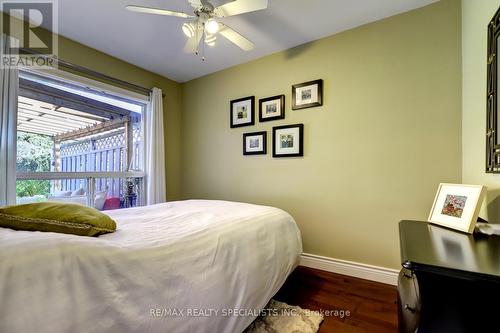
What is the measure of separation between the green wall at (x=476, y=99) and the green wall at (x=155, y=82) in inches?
134

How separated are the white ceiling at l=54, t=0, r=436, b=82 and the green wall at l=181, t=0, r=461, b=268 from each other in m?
0.15

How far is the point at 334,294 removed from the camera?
77.7 inches

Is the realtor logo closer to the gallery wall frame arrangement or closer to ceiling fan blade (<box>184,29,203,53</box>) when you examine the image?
ceiling fan blade (<box>184,29,203,53</box>)

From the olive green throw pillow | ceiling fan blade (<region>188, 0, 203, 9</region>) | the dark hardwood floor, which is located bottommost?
the dark hardwood floor

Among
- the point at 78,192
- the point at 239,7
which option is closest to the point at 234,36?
the point at 239,7

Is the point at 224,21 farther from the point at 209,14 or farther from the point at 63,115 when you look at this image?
the point at 63,115

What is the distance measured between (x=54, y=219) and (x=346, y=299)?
205 centimetres

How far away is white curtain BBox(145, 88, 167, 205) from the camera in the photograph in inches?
125

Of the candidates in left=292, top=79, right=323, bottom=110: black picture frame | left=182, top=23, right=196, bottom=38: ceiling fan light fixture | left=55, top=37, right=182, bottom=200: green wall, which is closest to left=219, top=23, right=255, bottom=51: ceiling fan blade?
left=182, top=23, right=196, bottom=38: ceiling fan light fixture

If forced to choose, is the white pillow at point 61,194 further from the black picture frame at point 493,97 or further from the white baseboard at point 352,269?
the black picture frame at point 493,97

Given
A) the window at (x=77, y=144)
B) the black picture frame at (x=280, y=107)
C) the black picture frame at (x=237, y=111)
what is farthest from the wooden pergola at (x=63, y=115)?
the black picture frame at (x=280, y=107)

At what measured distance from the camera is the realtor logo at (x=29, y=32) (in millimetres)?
2057

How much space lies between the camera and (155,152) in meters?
3.21

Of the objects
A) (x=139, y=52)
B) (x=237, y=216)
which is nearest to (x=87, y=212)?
(x=237, y=216)
